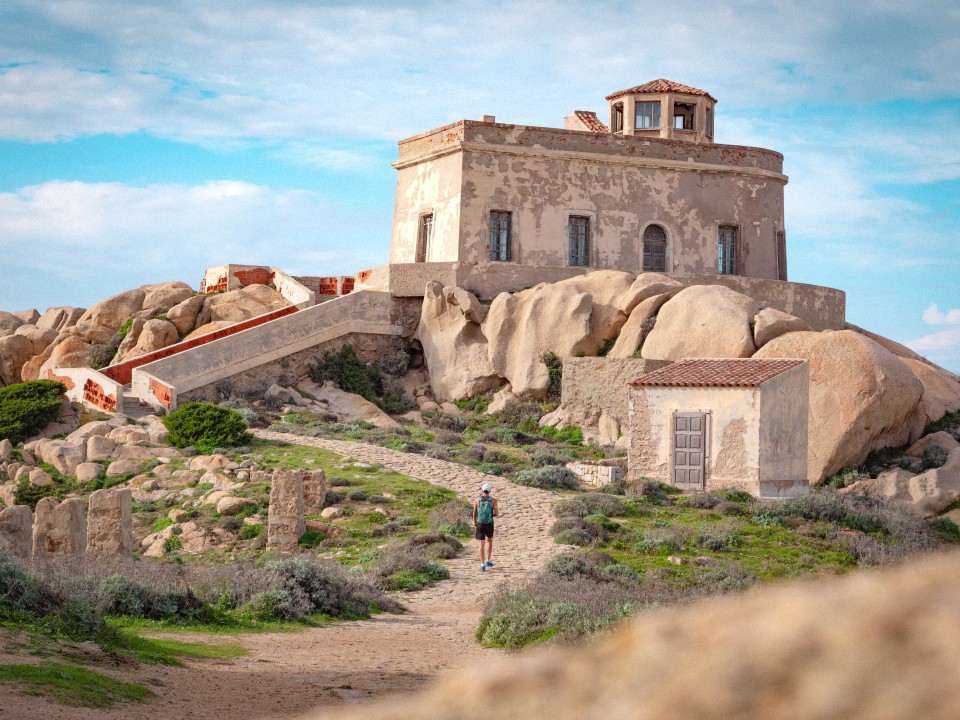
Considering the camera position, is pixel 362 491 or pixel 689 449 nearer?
pixel 362 491

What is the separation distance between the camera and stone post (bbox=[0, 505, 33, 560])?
54.1 ft

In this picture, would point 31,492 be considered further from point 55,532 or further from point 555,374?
point 555,374

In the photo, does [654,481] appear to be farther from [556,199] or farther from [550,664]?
[550,664]

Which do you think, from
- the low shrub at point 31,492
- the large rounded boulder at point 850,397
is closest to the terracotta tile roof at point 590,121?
the large rounded boulder at point 850,397

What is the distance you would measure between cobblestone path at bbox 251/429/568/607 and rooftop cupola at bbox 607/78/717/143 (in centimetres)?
2264

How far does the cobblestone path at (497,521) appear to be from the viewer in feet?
57.6

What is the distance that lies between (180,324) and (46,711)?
30.9 m

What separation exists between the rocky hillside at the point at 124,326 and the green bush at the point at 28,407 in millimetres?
7019

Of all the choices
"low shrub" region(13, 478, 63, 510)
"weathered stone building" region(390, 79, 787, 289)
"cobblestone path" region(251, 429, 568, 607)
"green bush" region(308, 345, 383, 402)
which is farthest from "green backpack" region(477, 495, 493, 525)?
"weathered stone building" region(390, 79, 787, 289)

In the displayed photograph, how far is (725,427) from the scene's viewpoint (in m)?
23.7

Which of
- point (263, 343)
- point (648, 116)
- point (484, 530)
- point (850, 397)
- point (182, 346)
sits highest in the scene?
point (648, 116)

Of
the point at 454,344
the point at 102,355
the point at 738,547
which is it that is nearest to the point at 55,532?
the point at 738,547

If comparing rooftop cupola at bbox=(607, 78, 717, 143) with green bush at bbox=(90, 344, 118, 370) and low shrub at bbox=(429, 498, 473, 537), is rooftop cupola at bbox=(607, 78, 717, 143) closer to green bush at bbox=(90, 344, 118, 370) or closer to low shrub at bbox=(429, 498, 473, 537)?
green bush at bbox=(90, 344, 118, 370)

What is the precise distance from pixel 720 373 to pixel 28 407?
1715cm
